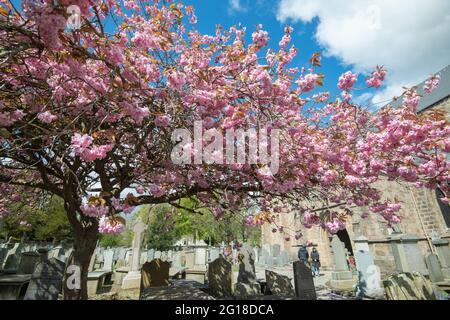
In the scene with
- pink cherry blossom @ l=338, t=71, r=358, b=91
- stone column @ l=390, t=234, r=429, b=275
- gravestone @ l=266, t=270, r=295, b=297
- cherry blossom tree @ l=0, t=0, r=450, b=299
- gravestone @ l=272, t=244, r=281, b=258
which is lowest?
gravestone @ l=266, t=270, r=295, b=297

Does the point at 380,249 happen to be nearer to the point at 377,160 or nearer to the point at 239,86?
the point at 377,160

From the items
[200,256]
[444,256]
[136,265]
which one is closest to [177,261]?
[200,256]

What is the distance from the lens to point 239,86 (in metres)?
4.57

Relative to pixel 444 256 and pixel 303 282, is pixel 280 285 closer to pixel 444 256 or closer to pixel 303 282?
pixel 303 282

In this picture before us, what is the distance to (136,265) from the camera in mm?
11102

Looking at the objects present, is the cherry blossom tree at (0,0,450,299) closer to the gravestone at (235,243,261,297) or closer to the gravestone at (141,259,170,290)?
the gravestone at (235,243,261,297)

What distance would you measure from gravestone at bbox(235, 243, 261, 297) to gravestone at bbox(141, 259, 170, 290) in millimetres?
3058

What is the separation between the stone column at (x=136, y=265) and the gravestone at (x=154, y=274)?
74.6 inches

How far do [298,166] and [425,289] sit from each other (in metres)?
6.27

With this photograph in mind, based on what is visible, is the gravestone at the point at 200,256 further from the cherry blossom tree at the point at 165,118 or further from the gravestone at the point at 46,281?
the gravestone at the point at 46,281

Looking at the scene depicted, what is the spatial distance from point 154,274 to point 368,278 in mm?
7661

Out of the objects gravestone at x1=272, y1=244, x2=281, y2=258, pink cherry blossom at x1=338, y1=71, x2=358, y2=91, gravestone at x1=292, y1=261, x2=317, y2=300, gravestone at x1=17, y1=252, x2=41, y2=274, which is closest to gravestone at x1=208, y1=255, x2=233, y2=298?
gravestone at x1=292, y1=261, x2=317, y2=300

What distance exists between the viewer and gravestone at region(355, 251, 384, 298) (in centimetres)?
825
